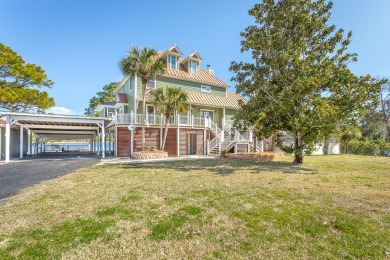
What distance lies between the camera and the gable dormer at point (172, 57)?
67.9ft

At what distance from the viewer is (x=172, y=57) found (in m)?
21.4

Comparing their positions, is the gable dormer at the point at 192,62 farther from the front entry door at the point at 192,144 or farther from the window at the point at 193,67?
the front entry door at the point at 192,144

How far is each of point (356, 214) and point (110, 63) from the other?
1845cm

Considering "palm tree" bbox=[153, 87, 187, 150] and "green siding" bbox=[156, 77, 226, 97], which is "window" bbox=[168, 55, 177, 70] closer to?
"green siding" bbox=[156, 77, 226, 97]

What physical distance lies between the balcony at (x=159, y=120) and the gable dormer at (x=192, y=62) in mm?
6120

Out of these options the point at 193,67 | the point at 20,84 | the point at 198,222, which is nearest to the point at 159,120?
the point at 193,67

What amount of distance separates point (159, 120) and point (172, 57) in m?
7.25

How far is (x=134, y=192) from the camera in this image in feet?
19.6

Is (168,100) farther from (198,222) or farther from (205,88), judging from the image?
(198,222)

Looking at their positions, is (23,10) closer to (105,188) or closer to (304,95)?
(105,188)

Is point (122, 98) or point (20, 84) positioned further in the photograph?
point (20, 84)

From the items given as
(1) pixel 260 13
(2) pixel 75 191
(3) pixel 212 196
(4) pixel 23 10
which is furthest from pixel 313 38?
(4) pixel 23 10

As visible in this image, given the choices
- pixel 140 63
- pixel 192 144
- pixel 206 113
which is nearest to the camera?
pixel 140 63

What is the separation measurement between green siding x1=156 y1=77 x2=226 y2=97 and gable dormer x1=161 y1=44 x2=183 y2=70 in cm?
175
